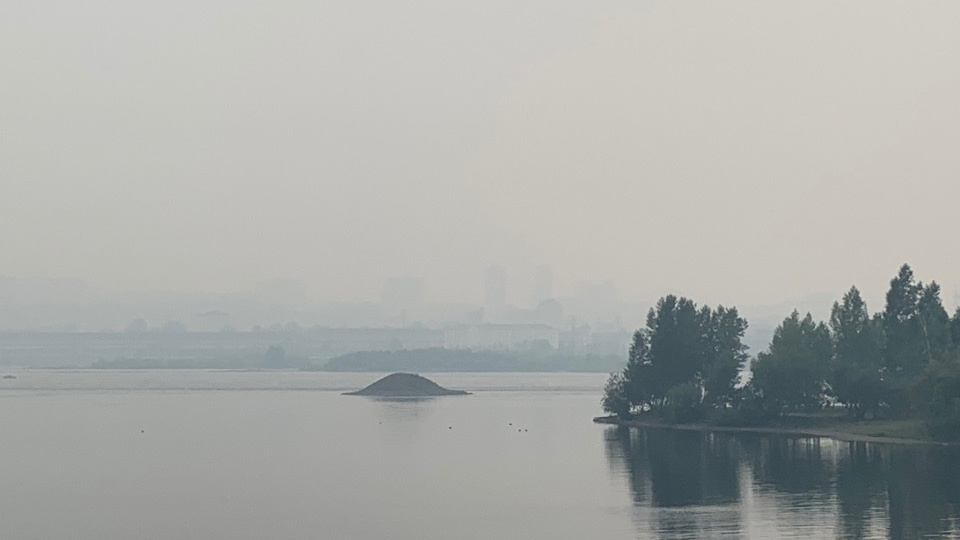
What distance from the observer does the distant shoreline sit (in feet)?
286

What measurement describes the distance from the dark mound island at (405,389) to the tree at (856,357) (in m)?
86.0

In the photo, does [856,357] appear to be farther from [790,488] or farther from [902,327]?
[790,488]

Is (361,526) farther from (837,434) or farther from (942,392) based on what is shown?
(837,434)

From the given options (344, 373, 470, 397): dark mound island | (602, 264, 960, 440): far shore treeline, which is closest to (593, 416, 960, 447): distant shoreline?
(602, 264, 960, 440): far shore treeline

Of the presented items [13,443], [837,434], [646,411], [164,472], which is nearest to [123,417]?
[13,443]

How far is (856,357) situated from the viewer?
10438 centimetres

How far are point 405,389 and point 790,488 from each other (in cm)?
13280

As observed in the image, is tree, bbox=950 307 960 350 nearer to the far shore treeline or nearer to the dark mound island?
the far shore treeline

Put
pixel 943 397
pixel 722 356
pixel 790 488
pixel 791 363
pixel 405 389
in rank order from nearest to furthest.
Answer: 1. pixel 790 488
2. pixel 943 397
3. pixel 791 363
4. pixel 722 356
5. pixel 405 389

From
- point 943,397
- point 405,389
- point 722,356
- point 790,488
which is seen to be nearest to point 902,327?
point 722,356

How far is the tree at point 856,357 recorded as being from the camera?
97250 mm

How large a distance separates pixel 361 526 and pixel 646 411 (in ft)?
216

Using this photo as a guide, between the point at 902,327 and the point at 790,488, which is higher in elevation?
the point at 902,327

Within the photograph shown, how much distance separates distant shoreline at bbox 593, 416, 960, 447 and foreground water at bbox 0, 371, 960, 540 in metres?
2.00
